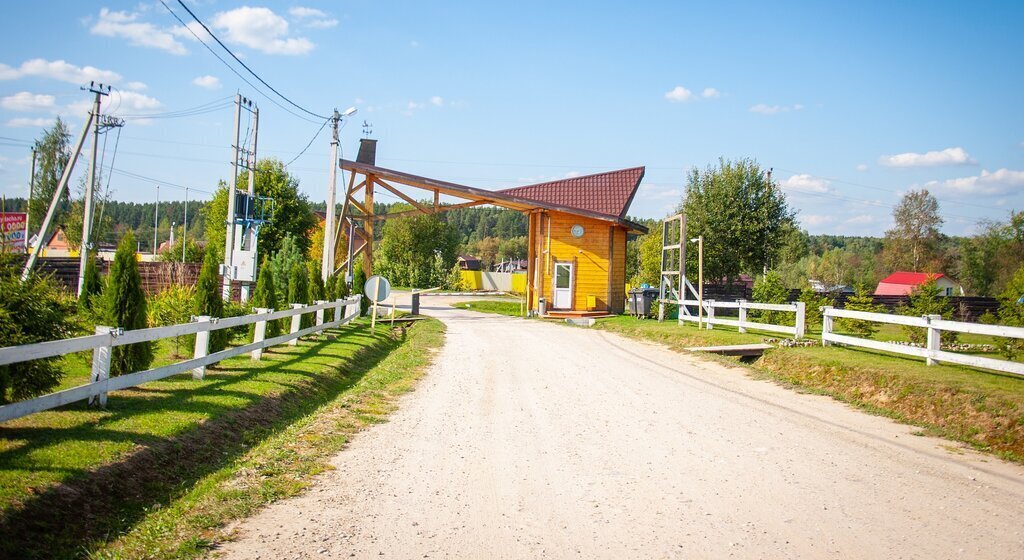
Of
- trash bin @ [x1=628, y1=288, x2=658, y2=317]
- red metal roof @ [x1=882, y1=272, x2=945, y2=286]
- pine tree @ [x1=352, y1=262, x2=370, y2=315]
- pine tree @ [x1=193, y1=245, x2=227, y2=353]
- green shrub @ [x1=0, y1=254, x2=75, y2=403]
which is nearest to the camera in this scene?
green shrub @ [x1=0, y1=254, x2=75, y2=403]

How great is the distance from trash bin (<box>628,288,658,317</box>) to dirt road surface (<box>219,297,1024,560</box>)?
17.3 metres

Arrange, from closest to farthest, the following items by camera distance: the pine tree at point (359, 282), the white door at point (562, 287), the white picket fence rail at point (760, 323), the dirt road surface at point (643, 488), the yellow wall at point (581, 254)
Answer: the dirt road surface at point (643, 488) → the white picket fence rail at point (760, 323) → the pine tree at point (359, 282) → the yellow wall at point (581, 254) → the white door at point (562, 287)

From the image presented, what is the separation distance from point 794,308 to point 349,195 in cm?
1973

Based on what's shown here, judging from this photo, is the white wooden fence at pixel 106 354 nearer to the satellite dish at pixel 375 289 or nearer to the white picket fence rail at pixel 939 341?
the satellite dish at pixel 375 289

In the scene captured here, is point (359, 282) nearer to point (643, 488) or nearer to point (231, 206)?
point (231, 206)

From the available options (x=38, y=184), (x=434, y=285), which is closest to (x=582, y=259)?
(x=434, y=285)

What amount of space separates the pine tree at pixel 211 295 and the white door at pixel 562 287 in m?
21.0

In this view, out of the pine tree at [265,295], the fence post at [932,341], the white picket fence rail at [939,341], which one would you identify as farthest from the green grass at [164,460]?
the fence post at [932,341]

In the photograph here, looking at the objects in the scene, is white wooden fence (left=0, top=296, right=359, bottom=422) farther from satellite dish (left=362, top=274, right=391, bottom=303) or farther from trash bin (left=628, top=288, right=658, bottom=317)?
trash bin (left=628, top=288, right=658, bottom=317)

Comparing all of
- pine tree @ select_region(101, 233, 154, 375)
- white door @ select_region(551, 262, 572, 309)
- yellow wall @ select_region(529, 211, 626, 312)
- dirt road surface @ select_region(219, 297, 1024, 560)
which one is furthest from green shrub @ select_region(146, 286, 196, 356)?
white door @ select_region(551, 262, 572, 309)

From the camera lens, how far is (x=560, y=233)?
31.2 metres

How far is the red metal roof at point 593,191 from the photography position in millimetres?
32562

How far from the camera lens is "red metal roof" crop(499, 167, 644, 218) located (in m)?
32.6

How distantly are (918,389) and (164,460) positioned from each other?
31.2 feet
